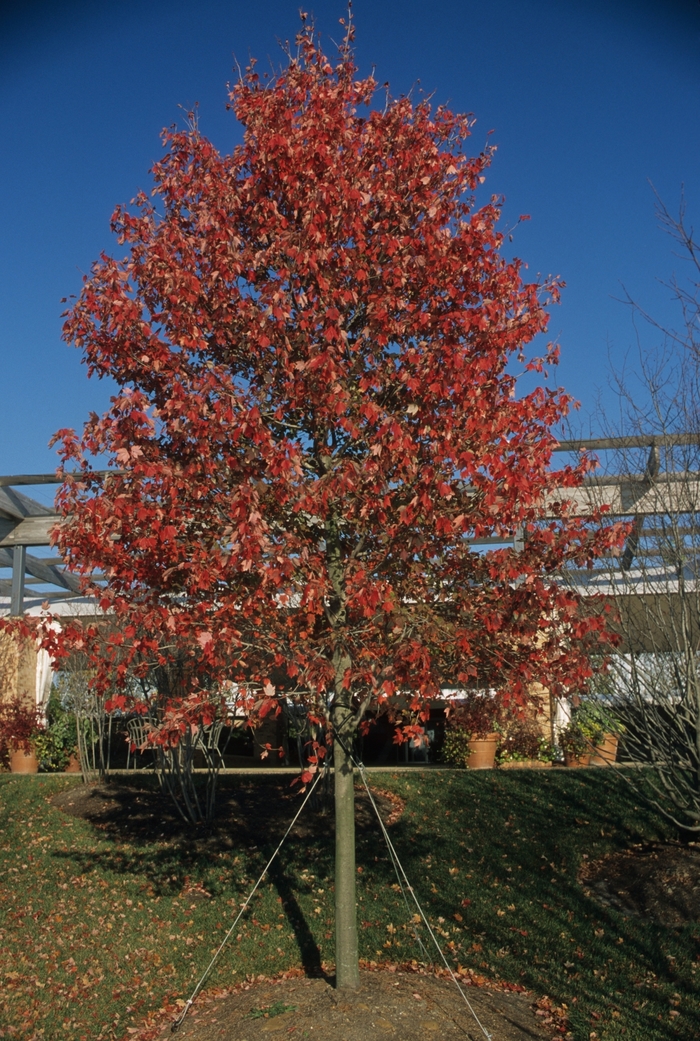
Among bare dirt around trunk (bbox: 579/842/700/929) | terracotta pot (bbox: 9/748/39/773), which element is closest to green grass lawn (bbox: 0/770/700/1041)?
bare dirt around trunk (bbox: 579/842/700/929)

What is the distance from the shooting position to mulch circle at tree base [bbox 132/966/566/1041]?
5723mm

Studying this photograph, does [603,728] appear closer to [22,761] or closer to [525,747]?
[525,747]

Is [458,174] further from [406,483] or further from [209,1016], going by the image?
[209,1016]

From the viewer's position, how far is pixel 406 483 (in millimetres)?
5879

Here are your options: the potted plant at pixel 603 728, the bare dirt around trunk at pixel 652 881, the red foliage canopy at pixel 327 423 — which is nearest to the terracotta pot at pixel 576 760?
the potted plant at pixel 603 728

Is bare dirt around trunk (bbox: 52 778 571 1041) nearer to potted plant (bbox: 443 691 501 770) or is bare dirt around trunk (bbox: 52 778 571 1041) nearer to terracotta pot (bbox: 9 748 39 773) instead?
potted plant (bbox: 443 691 501 770)

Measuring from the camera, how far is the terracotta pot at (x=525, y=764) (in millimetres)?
14305

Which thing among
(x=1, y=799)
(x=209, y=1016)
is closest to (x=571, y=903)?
(x=209, y=1016)

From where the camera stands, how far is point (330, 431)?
6.60m

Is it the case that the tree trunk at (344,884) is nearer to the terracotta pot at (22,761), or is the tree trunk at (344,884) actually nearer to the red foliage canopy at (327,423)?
the red foliage canopy at (327,423)

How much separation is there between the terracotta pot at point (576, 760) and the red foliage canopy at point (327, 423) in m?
8.73

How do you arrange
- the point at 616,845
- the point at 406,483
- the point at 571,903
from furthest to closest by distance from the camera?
the point at 616,845 → the point at 571,903 → the point at 406,483

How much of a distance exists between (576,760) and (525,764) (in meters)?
0.83

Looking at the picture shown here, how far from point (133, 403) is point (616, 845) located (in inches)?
314
